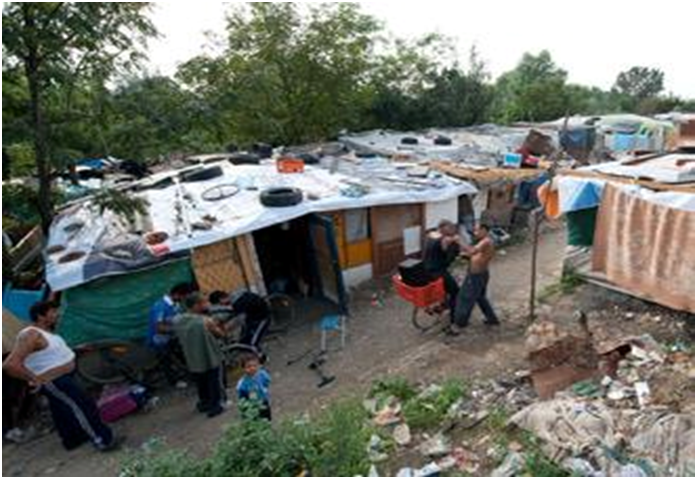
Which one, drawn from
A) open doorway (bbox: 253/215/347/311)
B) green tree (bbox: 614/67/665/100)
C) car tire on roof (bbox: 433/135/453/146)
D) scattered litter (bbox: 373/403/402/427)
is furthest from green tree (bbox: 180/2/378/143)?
green tree (bbox: 614/67/665/100)

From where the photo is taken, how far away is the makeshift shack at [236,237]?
9188 millimetres

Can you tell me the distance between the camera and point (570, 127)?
78.9ft

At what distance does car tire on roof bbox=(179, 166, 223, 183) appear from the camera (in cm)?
1277

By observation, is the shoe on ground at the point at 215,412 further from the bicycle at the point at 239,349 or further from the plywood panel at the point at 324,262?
the plywood panel at the point at 324,262

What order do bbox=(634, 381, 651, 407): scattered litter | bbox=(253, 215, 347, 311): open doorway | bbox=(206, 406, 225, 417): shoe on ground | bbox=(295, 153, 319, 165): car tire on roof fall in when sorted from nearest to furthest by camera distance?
bbox=(634, 381, 651, 407): scattered litter → bbox=(206, 406, 225, 417): shoe on ground → bbox=(253, 215, 347, 311): open doorway → bbox=(295, 153, 319, 165): car tire on roof

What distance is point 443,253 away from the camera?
913 cm

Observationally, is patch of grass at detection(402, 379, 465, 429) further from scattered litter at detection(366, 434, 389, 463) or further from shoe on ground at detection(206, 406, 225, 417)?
shoe on ground at detection(206, 406, 225, 417)

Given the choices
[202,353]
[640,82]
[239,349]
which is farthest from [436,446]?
[640,82]

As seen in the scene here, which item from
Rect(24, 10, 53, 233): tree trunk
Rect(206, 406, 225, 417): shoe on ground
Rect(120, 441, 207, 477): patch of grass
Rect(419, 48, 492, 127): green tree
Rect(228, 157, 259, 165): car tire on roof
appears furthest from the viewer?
Rect(419, 48, 492, 127): green tree

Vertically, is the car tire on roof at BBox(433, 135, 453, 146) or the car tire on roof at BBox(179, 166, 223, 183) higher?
the car tire on roof at BBox(179, 166, 223, 183)

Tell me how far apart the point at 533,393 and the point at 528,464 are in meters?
1.76

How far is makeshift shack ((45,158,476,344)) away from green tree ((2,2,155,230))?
1799 millimetres

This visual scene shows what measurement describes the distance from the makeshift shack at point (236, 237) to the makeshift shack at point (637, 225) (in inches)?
145

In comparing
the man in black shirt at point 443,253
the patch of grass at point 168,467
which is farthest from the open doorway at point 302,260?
the patch of grass at point 168,467
